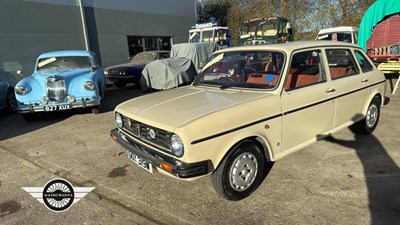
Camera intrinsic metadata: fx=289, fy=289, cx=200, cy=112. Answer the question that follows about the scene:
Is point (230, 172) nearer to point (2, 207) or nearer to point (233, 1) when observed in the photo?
point (2, 207)

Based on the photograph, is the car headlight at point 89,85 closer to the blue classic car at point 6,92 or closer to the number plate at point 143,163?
the blue classic car at point 6,92

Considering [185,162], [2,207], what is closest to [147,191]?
[185,162]

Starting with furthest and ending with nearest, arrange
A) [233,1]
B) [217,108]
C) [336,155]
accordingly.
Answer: [233,1] → [336,155] → [217,108]

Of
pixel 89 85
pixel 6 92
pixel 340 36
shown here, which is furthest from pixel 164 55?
pixel 340 36

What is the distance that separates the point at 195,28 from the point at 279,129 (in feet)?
45.9

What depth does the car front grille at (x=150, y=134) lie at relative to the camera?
2.91 meters

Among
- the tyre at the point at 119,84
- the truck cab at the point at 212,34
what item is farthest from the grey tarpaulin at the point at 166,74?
the truck cab at the point at 212,34

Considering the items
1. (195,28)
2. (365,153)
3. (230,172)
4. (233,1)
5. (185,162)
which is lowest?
(365,153)

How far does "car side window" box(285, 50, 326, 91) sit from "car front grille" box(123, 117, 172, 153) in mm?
1633

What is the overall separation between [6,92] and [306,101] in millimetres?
8343

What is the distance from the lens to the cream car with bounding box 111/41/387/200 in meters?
2.83

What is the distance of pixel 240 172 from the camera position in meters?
3.19

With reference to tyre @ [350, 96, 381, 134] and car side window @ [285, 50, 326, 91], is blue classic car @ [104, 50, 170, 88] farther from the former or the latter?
car side window @ [285, 50, 326, 91]

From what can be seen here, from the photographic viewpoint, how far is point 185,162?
275cm
